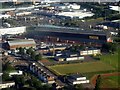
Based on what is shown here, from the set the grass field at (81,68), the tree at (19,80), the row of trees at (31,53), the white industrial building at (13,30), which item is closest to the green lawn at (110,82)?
the grass field at (81,68)

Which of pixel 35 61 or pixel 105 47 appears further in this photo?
pixel 105 47

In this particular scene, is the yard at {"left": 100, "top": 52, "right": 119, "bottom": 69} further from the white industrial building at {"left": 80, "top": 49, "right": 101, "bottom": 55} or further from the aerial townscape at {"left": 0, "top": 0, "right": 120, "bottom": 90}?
the white industrial building at {"left": 80, "top": 49, "right": 101, "bottom": 55}

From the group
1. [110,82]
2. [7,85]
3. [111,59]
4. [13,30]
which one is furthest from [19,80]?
[13,30]

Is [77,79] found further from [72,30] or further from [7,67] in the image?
[72,30]

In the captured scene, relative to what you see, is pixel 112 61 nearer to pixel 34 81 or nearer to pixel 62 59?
pixel 62 59

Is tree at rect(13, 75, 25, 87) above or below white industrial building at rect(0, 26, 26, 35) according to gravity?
below

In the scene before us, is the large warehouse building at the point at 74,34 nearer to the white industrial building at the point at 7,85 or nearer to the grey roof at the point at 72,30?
the grey roof at the point at 72,30

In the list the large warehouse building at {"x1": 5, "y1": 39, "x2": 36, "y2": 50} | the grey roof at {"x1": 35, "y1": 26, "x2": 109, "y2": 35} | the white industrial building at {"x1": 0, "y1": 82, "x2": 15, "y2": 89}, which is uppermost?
the grey roof at {"x1": 35, "y1": 26, "x2": 109, "y2": 35}

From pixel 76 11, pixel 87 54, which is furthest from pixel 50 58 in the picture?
pixel 76 11

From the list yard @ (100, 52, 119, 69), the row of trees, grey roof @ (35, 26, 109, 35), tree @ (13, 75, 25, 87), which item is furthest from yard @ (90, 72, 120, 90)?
grey roof @ (35, 26, 109, 35)
